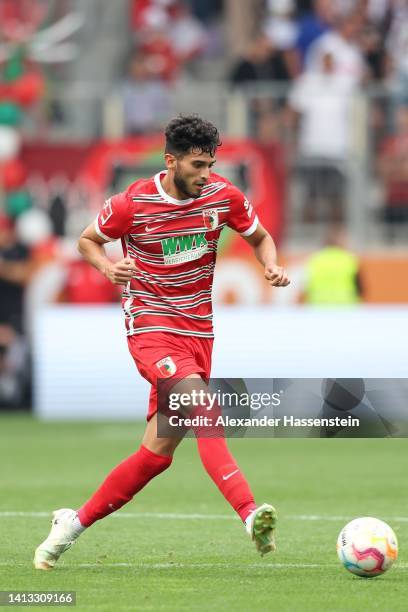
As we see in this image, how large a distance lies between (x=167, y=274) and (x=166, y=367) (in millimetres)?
513

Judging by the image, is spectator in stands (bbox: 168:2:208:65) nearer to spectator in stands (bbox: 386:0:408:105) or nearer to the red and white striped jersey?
spectator in stands (bbox: 386:0:408:105)

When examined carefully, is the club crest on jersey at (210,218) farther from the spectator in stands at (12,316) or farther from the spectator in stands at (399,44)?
the spectator in stands at (399,44)

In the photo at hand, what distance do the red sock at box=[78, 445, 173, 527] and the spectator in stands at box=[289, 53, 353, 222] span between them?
1234cm

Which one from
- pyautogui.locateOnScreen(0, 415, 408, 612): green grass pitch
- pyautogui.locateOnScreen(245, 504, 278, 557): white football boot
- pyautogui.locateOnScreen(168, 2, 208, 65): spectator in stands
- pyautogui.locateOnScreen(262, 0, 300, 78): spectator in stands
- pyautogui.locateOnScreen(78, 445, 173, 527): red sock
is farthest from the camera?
pyautogui.locateOnScreen(168, 2, 208, 65): spectator in stands

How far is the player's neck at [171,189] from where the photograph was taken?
7.63 m

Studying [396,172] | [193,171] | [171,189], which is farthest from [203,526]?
[396,172]

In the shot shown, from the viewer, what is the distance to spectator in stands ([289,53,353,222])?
63.4 feet

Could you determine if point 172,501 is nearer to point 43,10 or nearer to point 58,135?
point 58,135

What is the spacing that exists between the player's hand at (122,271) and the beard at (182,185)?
53 cm

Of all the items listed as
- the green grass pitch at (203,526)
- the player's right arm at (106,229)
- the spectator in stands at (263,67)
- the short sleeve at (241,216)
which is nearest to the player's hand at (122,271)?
the player's right arm at (106,229)

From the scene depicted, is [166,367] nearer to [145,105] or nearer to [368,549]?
[368,549]

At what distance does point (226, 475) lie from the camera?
23.8ft

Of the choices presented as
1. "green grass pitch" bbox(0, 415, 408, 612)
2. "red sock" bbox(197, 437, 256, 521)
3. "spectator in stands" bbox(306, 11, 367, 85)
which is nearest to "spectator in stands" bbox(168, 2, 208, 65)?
"spectator in stands" bbox(306, 11, 367, 85)

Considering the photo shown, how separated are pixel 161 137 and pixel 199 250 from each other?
38.6ft
